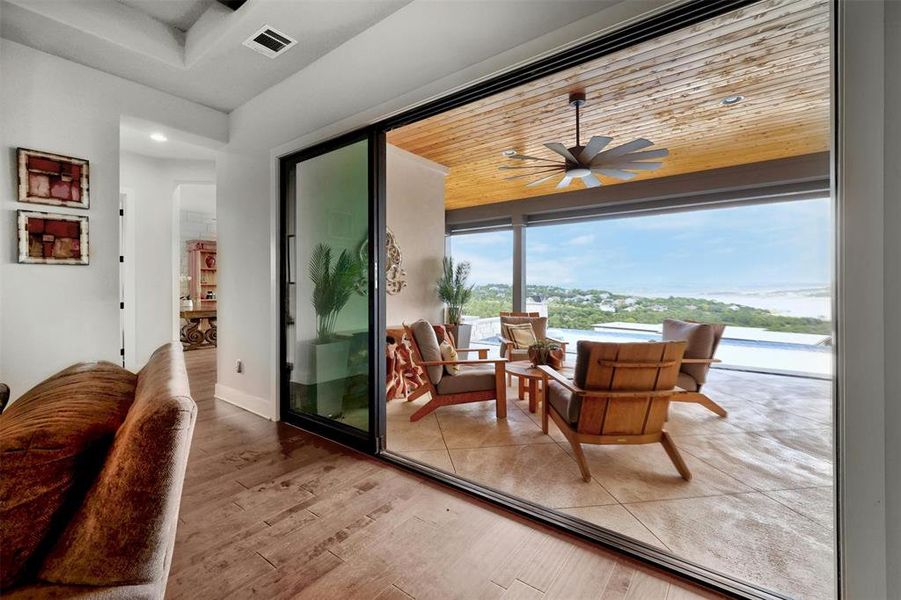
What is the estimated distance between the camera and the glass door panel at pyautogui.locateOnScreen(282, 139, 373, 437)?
280cm

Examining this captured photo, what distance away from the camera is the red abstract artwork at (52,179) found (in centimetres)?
251

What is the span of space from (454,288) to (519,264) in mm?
1746

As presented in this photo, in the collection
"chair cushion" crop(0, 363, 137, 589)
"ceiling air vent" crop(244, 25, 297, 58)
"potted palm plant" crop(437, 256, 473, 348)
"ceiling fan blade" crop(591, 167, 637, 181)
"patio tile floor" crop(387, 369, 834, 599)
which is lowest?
"patio tile floor" crop(387, 369, 834, 599)

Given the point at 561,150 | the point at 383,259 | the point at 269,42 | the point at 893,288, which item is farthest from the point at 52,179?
the point at 893,288

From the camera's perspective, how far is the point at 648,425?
7.76 ft

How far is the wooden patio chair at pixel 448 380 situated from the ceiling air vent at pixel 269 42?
233 centimetres

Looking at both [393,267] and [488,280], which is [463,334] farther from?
[488,280]

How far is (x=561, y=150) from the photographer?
330cm

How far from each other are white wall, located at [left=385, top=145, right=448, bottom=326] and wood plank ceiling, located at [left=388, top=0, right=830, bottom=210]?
0.24 metres

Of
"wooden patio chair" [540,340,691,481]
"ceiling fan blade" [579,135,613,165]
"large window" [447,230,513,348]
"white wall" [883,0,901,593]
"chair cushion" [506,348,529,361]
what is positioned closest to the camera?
"white wall" [883,0,901,593]

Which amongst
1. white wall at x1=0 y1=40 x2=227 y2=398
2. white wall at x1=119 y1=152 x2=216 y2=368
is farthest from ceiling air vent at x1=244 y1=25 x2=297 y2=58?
white wall at x1=119 y1=152 x2=216 y2=368

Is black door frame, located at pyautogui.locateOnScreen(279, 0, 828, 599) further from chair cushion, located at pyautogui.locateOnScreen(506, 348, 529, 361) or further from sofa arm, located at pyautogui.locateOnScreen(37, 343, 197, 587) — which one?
chair cushion, located at pyautogui.locateOnScreen(506, 348, 529, 361)

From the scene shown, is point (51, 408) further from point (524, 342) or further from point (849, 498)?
point (524, 342)

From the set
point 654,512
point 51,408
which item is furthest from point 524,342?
point 51,408
